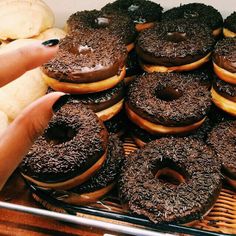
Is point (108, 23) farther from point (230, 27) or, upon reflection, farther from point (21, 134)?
point (21, 134)

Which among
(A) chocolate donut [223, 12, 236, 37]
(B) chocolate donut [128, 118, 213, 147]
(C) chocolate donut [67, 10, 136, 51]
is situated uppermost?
(C) chocolate donut [67, 10, 136, 51]

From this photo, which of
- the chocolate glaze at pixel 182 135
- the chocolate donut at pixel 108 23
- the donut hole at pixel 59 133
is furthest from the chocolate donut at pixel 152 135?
the chocolate donut at pixel 108 23

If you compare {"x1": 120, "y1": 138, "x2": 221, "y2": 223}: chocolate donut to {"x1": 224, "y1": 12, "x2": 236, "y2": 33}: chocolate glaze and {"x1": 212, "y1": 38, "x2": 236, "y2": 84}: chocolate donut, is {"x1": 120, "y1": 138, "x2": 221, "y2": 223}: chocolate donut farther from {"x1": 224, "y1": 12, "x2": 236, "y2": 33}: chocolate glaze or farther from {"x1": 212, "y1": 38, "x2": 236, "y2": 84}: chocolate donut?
{"x1": 224, "y1": 12, "x2": 236, "y2": 33}: chocolate glaze

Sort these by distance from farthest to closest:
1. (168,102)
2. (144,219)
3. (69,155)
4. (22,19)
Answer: (22,19), (168,102), (69,155), (144,219)

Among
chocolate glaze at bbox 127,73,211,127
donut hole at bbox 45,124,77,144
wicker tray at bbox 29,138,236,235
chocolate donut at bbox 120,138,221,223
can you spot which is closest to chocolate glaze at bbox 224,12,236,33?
chocolate glaze at bbox 127,73,211,127

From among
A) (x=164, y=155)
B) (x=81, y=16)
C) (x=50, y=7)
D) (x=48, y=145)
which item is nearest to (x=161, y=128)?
(x=164, y=155)

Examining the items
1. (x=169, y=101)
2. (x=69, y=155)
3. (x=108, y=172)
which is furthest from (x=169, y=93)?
(x=69, y=155)
